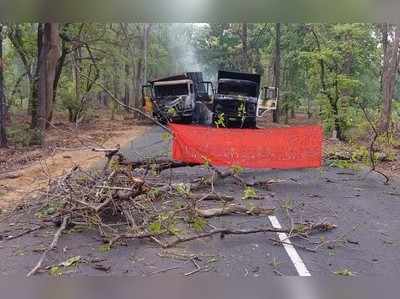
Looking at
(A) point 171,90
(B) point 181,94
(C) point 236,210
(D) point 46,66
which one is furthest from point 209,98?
(C) point 236,210

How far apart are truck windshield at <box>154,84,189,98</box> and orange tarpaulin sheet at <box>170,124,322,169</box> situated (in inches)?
498

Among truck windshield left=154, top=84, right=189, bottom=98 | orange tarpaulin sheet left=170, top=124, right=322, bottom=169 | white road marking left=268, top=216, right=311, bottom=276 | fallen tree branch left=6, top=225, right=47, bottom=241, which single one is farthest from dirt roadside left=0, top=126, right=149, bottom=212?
truck windshield left=154, top=84, right=189, bottom=98

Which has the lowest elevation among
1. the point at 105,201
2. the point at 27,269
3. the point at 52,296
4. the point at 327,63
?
the point at 27,269

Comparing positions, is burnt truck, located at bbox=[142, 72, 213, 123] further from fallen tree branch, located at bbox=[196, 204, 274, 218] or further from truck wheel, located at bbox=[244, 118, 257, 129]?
fallen tree branch, located at bbox=[196, 204, 274, 218]

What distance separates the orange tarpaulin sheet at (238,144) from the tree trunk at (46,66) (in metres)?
5.09

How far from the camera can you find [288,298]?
58 cm

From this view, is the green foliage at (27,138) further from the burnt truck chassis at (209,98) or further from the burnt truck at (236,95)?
the burnt truck at (236,95)

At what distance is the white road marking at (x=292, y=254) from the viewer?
16.0 ft

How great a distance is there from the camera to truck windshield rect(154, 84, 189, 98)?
22.6 meters

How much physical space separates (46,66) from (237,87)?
8.87 m

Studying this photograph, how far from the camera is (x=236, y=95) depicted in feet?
68.9

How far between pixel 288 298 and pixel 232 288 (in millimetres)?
71
